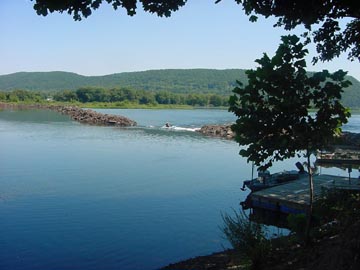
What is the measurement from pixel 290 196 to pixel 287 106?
11904 millimetres

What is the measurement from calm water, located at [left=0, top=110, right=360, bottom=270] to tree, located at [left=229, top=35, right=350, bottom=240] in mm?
6834

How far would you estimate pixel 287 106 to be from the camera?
9539 mm

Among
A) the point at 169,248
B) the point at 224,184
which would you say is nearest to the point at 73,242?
the point at 169,248

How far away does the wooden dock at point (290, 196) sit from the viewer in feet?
63.5

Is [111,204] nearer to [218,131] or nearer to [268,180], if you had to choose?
[268,180]

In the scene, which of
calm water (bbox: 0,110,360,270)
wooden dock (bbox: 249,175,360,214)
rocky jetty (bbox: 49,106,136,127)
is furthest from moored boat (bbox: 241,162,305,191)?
rocky jetty (bbox: 49,106,136,127)

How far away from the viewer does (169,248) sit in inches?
619

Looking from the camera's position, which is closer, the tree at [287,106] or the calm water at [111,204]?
the tree at [287,106]

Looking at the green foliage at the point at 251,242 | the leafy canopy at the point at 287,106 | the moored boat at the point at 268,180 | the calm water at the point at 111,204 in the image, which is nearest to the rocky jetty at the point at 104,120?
the calm water at the point at 111,204

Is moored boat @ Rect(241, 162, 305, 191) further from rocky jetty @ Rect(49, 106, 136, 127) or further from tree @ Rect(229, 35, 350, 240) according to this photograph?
rocky jetty @ Rect(49, 106, 136, 127)

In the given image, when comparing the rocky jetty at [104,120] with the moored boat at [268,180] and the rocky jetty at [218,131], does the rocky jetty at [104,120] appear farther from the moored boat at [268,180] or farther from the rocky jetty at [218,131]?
the moored boat at [268,180]

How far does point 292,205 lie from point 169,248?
22.6ft

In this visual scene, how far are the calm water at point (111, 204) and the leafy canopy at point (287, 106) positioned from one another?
684 cm

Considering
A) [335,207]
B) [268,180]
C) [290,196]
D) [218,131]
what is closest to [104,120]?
[218,131]
